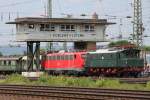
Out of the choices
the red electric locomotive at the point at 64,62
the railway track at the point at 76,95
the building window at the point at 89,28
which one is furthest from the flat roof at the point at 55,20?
the railway track at the point at 76,95

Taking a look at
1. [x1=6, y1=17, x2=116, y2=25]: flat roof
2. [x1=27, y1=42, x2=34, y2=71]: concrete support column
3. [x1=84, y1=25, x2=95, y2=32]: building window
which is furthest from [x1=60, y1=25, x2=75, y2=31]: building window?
[x1=27, y1=42, x2=34, y2=71]: concrete support column

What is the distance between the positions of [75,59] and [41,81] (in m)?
16.1

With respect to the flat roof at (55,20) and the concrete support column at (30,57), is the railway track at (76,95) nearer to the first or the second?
the concrete support column at (30,57)

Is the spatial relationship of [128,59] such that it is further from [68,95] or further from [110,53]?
[68,95]

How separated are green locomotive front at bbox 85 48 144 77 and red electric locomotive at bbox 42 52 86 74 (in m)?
2.38

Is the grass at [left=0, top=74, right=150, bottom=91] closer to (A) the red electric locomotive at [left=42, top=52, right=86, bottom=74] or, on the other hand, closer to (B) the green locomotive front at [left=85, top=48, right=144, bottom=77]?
(B) the green locomotive front at [left=85, top=48, right=144, bottom=77]

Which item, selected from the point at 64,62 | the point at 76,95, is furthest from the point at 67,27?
the point at 76,95

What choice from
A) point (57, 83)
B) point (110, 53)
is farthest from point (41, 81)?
point (110, 53)

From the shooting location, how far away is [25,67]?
222ft

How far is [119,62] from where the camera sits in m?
47.0

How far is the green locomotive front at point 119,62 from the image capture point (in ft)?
154

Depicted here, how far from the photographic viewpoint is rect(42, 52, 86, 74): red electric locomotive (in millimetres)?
51344

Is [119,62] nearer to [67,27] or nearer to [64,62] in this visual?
[64,62]

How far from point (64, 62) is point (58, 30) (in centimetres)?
1193
